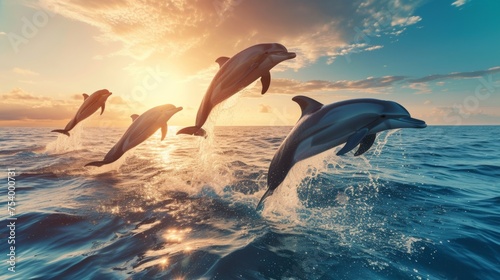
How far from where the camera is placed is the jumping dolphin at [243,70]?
20.9ft

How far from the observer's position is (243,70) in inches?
257

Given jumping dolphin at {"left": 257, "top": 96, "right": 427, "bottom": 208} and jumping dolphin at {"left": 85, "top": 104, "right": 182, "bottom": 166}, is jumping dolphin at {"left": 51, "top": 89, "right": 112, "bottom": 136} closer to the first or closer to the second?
jumping dolphin at {"left": 85, "top": 104, "right": 182, "bottom": 166}

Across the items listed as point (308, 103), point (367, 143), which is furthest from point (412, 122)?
point (308, 103)

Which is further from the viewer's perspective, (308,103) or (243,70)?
(243,70)

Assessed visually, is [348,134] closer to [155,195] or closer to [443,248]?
[443,248]

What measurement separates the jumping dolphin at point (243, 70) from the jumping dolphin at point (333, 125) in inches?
44.0

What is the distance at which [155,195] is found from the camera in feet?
28.7

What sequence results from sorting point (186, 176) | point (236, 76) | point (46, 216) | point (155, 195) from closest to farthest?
1. point (236, 76)
2. point (46, 216)
3. point (155, 195)
4. point (186, 176)

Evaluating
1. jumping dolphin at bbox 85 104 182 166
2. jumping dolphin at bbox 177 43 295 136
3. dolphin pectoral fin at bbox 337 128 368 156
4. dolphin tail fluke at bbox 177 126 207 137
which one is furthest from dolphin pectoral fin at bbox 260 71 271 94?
jumping dolphin at bbox 85 104 182 166

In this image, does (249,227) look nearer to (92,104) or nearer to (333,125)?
(333,125)

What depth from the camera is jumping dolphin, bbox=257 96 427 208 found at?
18.8ft

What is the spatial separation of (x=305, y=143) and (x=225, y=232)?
254cm

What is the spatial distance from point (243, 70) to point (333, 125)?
241 cm

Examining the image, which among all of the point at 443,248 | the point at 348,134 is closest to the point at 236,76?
the point at 348,134
